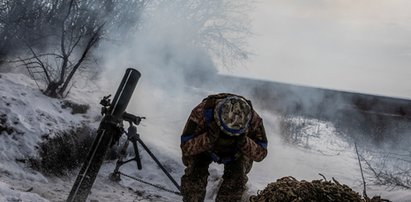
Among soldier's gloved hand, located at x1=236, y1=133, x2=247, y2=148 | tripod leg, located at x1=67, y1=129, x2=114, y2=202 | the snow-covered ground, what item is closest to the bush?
the snow-covered ground

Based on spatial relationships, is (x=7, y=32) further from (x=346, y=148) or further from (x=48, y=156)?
(x=346, y=148)

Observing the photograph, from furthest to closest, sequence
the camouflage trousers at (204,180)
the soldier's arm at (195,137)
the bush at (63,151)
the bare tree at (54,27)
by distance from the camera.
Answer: the bare tree at (54,27) < the bush at (63,151) < the camouflage trousers at (204,180) < the soldier's arm at (195,137)

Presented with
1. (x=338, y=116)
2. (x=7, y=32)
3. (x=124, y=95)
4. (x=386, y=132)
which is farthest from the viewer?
(x=338, y=116)

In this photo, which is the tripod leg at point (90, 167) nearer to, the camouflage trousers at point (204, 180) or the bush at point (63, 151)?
the camouflage trousers at point (204, 180)

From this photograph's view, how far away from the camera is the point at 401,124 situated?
15.0m

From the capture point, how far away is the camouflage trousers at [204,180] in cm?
334

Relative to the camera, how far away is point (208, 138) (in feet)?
10.4

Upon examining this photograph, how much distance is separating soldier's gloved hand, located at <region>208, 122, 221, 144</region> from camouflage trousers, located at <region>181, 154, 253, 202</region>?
0.37 metres

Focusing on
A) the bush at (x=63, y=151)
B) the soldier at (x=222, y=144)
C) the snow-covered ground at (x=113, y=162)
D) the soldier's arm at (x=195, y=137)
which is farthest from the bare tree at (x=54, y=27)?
the soldier at (x=222, y=144)

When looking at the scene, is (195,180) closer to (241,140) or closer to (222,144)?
(222,144)

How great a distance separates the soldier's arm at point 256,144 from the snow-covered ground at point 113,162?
222 centimetres

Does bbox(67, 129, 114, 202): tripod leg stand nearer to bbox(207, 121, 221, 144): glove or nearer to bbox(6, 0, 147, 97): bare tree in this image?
bbox(207, 121, 221, 144): glove

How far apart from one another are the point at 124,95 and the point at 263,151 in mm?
1773

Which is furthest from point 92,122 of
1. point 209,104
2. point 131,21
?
point 131,21
